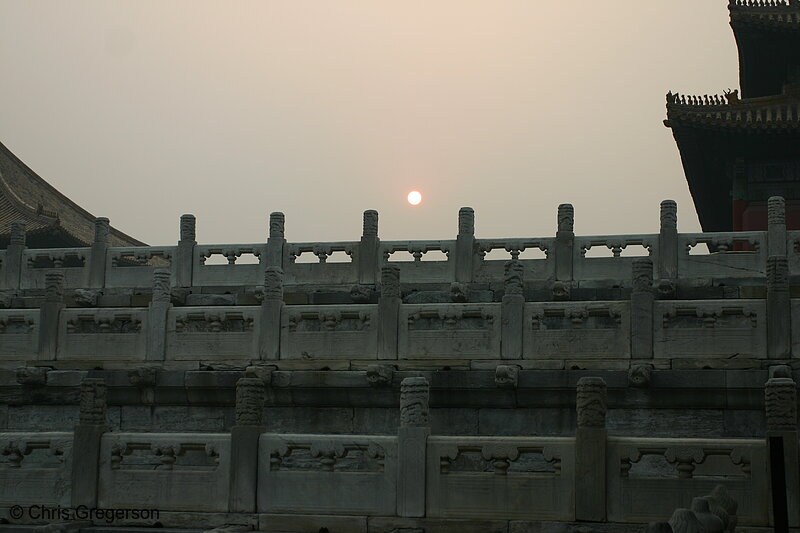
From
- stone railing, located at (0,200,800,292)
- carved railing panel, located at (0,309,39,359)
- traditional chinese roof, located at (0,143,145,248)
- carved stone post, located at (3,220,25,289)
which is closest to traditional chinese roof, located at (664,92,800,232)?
stone railing, located at (0,200,800,292)

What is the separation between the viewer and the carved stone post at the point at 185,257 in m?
21.3

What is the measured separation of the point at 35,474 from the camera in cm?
1297

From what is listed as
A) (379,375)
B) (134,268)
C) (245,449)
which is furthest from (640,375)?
(134,268)

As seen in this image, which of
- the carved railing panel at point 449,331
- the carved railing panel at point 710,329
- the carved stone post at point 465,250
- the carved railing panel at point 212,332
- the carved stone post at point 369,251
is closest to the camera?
the carved railing panel at point 710,329

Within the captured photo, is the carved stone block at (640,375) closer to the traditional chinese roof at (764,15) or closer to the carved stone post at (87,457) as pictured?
the carved stone post at (87,457)

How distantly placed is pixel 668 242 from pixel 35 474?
35.2ft

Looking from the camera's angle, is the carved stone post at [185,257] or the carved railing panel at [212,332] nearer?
the carved railing panel at [212,332]

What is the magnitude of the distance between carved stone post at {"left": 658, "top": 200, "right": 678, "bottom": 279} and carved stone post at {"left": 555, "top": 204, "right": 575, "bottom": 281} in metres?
1.45

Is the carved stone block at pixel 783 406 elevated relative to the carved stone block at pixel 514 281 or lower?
lower

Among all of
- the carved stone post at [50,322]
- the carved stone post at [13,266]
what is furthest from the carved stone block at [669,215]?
the carved stone post at [13,266]

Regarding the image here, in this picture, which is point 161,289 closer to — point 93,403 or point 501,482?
point 93,403

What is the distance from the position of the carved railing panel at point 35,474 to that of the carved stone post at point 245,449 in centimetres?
194

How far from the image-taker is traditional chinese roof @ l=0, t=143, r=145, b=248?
34.0 metres

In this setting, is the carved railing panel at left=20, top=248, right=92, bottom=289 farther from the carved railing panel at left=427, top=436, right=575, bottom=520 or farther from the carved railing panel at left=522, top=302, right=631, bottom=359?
the carved railing panel at left=427, top=436, right=575, bottom=520
